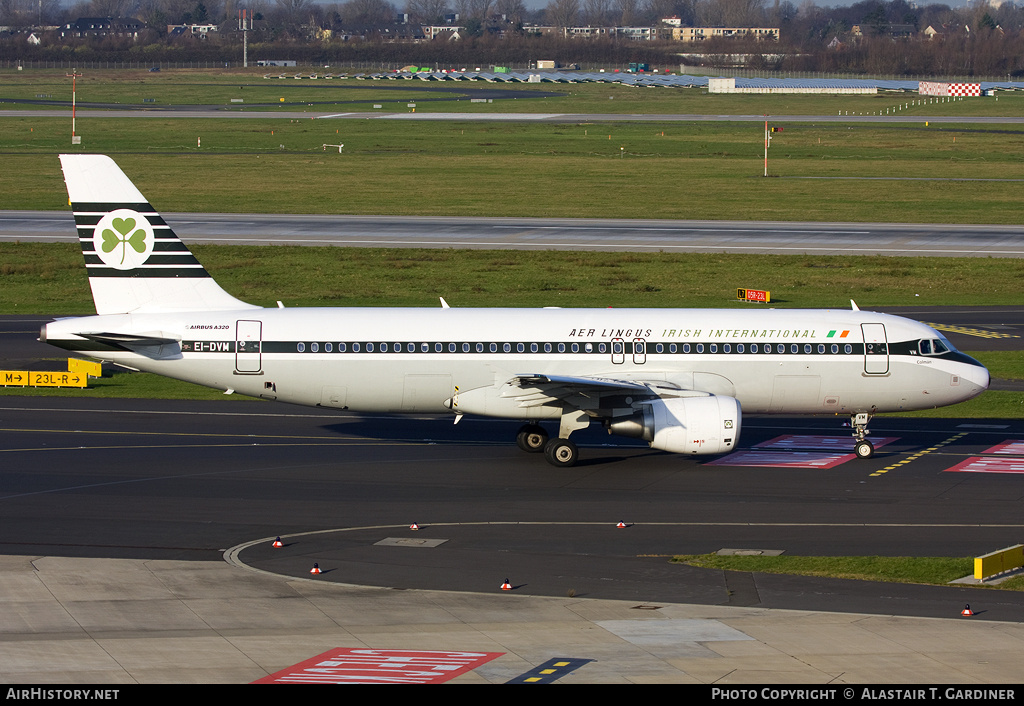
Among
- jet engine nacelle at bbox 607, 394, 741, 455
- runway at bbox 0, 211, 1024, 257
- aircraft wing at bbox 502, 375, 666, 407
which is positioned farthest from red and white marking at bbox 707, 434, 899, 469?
runway at bbox 0, 211, 1024, 257

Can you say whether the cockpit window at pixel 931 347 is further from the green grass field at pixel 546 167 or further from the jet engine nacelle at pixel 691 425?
the green grass field at pixel 546 167

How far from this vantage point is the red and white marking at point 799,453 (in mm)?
38234

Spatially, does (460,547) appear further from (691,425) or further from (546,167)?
(546,167)

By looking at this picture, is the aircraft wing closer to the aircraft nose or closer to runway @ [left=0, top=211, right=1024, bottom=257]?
the aircraft nose

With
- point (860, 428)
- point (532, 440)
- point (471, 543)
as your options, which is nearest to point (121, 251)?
point (532, 440)

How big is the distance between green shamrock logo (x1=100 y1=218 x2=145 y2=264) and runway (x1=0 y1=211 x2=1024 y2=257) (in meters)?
44.2

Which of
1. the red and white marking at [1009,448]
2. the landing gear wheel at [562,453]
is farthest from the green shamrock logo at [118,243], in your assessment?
the red and white marking at [1009,448]

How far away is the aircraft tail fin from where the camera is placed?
37781mm

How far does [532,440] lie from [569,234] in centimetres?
5007

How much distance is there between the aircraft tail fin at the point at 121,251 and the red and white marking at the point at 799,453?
17305 mm

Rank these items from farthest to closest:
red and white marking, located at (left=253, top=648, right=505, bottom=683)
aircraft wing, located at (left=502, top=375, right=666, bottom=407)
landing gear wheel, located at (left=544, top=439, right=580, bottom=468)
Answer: landing gear wheel, located at (left=544, top=439, right=580, bottom=468)
aircraft wing, located at (left=502, top=375, right=666, bottom=407)
red and white marking, located at (left=253, top=648, right=505, bottom=683)

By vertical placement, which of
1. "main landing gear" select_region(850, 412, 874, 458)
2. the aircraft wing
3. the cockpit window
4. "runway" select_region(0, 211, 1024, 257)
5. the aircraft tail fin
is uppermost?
the aircraft tail fin
